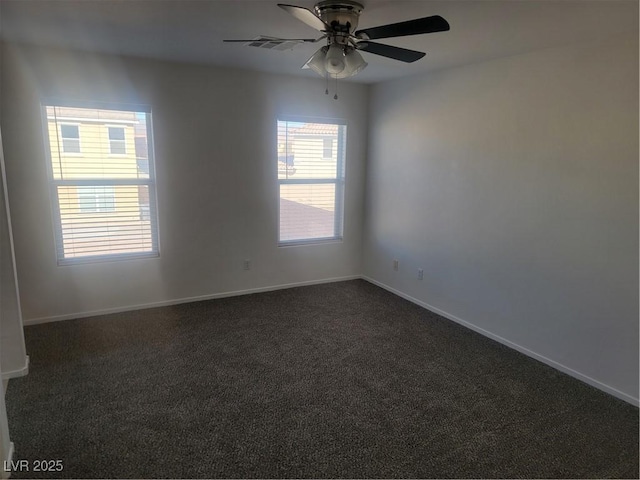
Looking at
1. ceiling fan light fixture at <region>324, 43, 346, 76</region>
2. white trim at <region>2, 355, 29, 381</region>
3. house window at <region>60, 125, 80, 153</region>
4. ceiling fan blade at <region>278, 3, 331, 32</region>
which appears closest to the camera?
ceiling fan blade at <region>278, 3, 331, 32</region>

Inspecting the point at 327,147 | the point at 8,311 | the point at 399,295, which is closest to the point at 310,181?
the point at 327,147

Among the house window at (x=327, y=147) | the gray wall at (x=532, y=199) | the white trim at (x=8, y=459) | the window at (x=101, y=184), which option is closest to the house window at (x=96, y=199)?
the window at (x=101, y=184)

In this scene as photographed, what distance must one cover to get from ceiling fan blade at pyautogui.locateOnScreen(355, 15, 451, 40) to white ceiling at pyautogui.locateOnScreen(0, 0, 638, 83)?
0.62 ft

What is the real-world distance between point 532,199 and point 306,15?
218 centimetres

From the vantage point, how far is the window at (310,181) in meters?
4.49

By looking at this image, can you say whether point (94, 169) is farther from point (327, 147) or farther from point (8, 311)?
point (327, 147)

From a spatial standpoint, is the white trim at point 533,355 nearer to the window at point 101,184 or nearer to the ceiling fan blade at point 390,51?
the ceiling fan blade at point 390,51

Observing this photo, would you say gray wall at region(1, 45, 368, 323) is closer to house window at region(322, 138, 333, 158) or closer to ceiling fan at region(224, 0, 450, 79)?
house window at region(322, 138, 333, 158)

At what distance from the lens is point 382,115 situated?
4.57 metres

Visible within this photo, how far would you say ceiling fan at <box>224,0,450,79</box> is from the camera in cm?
199

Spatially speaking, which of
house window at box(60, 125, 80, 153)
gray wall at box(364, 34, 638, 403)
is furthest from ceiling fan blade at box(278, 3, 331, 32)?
house window at box(60, 125, 80, 153)

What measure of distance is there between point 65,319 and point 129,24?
265cm

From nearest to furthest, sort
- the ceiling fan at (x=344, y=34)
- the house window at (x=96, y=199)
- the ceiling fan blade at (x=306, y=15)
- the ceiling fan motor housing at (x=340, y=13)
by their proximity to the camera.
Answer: the ceiling fan blade at (x=306, y=15), the ceiling fan at (x=344, y=34), the ceiling fan motor housing at (x=340, y=13), the house window at (x=96, y=199)

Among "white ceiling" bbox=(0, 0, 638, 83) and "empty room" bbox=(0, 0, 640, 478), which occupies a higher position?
"white ceiling" bbox=(0, 0, 638, 83)
